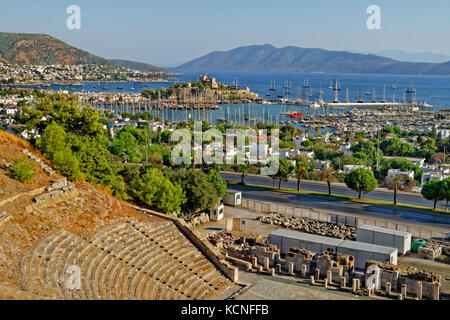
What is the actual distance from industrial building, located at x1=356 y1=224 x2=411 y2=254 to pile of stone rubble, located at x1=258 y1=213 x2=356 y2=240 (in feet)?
5.55

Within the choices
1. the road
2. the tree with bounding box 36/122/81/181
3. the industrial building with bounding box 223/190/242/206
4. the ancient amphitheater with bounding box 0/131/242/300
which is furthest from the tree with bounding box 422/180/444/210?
the tree with bounding box 36/122/81/181

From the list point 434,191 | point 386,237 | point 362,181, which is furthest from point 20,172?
point 434,191

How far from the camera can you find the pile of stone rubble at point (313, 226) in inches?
1256

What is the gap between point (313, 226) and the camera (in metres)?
33.4

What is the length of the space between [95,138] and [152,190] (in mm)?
7278

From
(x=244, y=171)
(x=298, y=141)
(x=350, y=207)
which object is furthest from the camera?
(x=298, y=141)

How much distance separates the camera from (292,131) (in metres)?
94.8

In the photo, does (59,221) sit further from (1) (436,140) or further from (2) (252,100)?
(2) (252,100)

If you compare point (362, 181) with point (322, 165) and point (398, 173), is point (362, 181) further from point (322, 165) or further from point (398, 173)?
point (322, 165)

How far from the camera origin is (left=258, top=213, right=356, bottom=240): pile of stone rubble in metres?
31.9

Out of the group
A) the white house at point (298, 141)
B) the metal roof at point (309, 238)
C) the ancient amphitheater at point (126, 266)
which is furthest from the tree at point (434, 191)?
the white house at point (298, 141)

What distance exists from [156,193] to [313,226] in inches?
452

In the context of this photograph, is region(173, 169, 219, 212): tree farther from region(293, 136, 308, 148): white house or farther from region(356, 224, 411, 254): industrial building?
region(293, 136, 308, 148): white house
